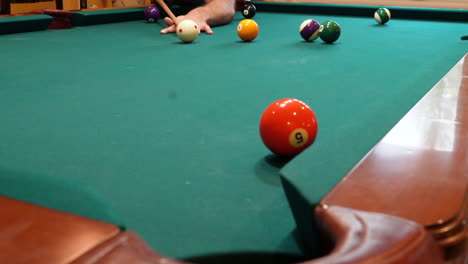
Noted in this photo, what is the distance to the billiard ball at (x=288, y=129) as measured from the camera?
1.43 metres

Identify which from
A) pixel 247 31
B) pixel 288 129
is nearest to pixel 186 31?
pixel 247 31

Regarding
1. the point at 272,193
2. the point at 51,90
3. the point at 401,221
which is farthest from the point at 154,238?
the point at 51,90

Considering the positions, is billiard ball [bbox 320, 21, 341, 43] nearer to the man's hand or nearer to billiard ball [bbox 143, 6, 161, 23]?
the man's hand

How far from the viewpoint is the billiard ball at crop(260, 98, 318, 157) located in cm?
143

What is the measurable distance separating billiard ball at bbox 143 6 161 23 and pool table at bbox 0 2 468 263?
2126 mm

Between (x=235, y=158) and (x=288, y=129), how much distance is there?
0.53 feet

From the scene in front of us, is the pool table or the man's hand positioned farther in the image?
the man's hand

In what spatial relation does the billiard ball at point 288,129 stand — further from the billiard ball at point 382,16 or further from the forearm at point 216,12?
the billiard ball at point 382,16

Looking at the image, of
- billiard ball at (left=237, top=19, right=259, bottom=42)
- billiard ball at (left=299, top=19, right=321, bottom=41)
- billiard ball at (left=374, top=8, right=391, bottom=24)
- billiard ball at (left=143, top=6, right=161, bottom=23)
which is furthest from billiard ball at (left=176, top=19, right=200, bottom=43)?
billiard ball at (left=374, top=8, right=391, bottom=24)

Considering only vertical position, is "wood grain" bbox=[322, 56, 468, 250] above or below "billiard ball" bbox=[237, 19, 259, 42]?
above

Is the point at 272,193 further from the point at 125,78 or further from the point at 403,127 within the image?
the point at 125,78

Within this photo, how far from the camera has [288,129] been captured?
1.43m

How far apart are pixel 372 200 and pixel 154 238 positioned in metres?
0.39

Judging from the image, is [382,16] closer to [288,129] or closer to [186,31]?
[186,31]
